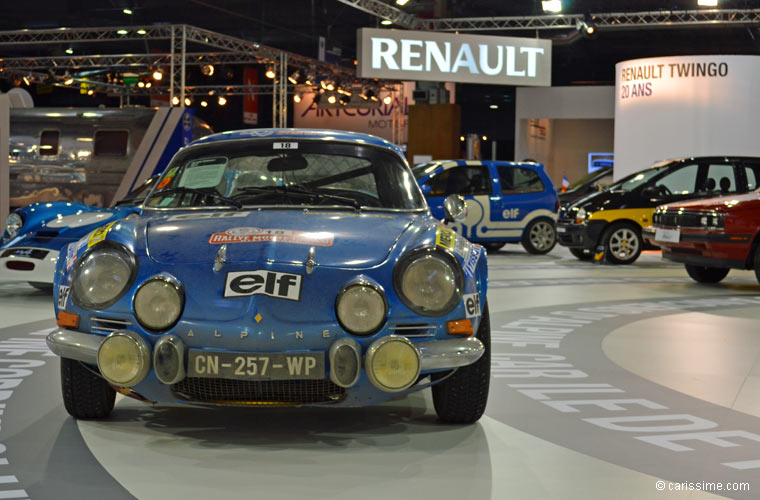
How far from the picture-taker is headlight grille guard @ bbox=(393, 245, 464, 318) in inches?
145

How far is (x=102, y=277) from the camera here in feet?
12.4

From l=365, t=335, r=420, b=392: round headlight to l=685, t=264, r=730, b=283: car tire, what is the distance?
8579 millimetres

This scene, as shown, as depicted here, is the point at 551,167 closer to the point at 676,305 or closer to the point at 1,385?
the point at 676,305

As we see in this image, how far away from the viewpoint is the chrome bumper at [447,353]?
3.65 meters

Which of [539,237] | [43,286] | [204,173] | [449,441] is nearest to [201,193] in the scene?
[204,173]

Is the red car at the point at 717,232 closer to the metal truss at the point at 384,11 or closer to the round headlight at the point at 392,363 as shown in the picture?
the round headlight at the point at 392,363

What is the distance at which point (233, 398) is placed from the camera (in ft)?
12.0

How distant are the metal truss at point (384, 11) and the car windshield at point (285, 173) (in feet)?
51.7

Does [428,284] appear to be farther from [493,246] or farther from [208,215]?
[493,246]

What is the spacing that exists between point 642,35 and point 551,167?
5.03m

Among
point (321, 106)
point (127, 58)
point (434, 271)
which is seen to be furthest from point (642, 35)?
point (434, 271)

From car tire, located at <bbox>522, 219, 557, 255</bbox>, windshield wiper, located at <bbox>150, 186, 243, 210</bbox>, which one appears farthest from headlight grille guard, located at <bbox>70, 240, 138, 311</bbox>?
car tire, located at <bbox>522, 219, 557, 255</bbox>

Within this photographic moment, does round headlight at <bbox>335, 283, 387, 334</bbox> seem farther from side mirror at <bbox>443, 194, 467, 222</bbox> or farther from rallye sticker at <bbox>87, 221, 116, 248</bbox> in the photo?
side mirror at <bbox>443, 194, 467, 222</bbox>

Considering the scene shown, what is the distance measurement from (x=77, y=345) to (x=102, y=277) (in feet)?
0.88
